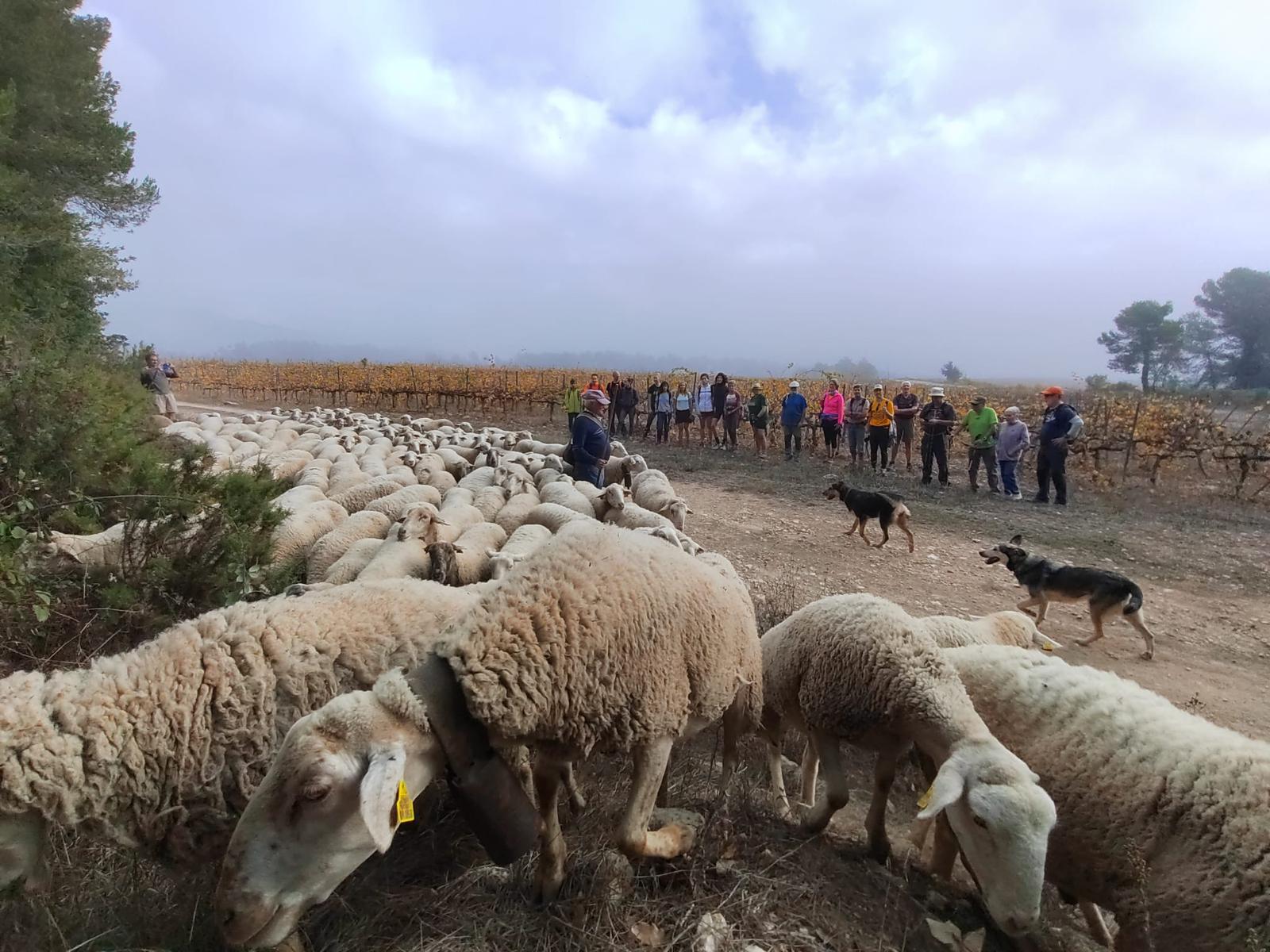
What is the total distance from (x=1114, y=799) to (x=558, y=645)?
2.41 meters

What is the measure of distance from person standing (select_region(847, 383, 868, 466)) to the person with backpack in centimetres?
362

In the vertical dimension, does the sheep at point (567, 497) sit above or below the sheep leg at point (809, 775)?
above

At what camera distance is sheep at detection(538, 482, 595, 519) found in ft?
25.3

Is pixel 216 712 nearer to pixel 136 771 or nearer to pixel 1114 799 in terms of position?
pixel 136 771

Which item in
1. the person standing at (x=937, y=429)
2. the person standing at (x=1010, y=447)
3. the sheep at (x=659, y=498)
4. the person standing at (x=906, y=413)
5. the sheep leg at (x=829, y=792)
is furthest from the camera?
the person standing at (x=906, y=413)

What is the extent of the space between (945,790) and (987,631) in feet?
8.51

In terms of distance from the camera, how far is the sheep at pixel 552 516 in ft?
23.2

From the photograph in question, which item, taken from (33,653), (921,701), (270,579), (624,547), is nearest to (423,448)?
(270,579)

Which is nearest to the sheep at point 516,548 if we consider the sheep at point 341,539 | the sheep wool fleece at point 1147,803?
the sheep at point 341,539

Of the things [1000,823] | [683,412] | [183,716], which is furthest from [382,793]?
[683,412]

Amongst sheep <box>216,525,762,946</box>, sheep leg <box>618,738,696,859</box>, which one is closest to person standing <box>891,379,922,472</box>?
sheep <box>216,525,762,946</box>

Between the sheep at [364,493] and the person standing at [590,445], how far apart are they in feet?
7.95

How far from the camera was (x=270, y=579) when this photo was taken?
14.6 feet

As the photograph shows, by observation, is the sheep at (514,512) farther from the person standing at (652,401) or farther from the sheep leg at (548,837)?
the person standing at (652,401)
